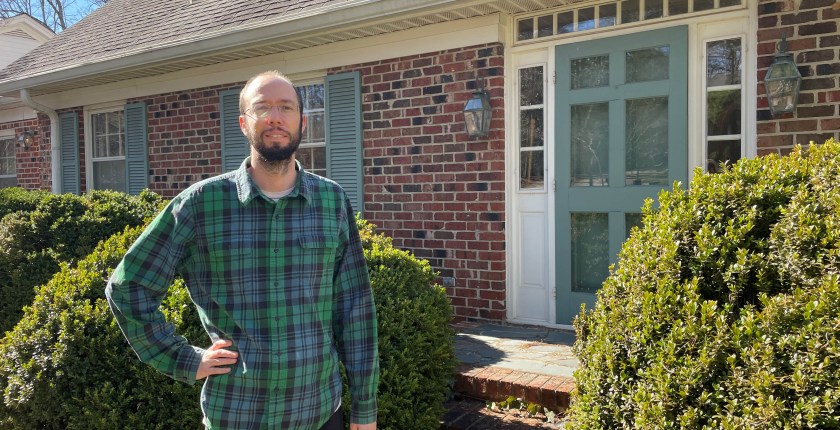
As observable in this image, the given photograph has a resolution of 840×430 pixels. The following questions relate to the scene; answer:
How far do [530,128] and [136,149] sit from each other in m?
5.30

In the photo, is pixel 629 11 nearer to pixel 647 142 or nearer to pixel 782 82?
pixel 647 142

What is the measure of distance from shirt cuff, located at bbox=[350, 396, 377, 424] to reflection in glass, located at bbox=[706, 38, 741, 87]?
377 centimetres

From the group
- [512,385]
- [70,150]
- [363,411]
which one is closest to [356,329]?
[363,411]

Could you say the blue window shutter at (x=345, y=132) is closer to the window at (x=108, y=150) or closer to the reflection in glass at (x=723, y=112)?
the reflection in glass at (x=723, y=112)

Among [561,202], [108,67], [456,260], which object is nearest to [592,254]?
[561,202]

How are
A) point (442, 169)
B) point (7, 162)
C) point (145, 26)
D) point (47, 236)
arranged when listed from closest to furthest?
point (442, 169) < point (47, 236) < point (145, 26) < point (7, 162)

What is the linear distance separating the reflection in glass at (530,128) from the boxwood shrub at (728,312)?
274cm

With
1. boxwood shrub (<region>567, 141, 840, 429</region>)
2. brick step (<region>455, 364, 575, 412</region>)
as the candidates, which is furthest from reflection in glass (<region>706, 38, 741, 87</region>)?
brick step (<region>455, 364, 575, 412</region>)

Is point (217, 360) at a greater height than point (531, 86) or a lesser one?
lesser

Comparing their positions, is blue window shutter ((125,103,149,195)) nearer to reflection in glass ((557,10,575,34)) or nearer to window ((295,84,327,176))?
window ((295,84,327,176))

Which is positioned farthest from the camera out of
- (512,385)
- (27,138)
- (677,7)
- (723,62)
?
(27,138)

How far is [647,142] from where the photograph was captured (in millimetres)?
4934

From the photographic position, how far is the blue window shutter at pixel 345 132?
20.6 ft

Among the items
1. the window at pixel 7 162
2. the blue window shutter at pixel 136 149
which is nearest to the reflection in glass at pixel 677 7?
the blue window shutter at pixel 136 149
